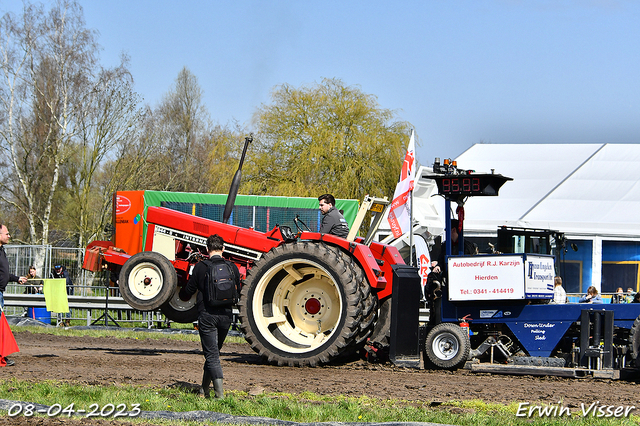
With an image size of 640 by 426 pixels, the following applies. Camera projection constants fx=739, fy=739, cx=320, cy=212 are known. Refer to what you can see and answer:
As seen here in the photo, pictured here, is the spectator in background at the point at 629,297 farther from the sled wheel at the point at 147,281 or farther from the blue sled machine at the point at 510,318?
the sled wheel at the point at 147,281

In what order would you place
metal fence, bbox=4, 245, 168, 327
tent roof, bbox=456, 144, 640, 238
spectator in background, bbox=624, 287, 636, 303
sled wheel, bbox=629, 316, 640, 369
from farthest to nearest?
1. tent roof, bbox=456, 144, 640, 238
2. metal fence, bbox=4, 245, 168, 327
3. spectator in background, bbox=624, 287, 636, 303
4. sled wheel, bbox=629, 316, 640, 369

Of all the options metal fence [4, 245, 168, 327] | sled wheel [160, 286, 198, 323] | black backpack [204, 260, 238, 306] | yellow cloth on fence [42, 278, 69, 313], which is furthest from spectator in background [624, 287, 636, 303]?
yellow cloth on fence [42, 278, 69, 313]

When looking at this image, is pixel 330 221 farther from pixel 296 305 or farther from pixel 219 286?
pixel 219 286

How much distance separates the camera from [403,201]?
627 inches

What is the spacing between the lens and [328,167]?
29812 mm

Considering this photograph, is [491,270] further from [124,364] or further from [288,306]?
[124,364]

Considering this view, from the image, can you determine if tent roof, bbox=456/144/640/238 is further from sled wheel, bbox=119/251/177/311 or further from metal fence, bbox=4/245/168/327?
sled wheel, bbox=119/251/177/311

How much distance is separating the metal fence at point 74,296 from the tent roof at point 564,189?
32.7 feet

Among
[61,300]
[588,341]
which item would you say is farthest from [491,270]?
[61,300]

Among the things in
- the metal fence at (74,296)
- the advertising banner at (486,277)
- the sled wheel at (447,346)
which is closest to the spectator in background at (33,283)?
the metal fence at (74,296)

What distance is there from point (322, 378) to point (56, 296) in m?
9.66

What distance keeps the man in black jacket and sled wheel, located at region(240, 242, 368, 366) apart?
221 cm

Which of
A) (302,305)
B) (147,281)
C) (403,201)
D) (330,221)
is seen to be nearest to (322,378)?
(302,305)

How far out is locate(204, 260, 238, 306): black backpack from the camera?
22.8 ft
